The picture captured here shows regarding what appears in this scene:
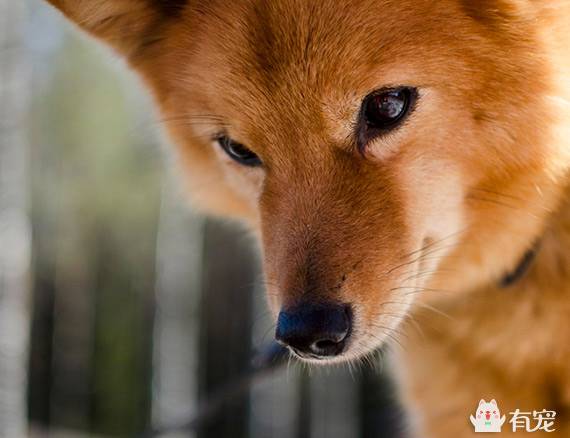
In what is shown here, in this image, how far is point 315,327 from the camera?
71.6 inches

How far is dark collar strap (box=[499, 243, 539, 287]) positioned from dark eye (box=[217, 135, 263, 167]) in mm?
831

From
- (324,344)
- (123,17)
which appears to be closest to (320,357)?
(324,344)

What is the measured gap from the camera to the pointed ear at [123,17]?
94.0 inches

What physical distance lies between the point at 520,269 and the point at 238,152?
937 mm

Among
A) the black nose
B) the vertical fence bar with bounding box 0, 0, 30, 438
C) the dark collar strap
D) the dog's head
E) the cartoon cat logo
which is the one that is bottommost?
the vertical fence bar with bounding box 0, 0, 30, 438

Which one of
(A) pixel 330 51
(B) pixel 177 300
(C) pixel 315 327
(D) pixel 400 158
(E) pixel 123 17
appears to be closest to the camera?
(C) pixel 315 327

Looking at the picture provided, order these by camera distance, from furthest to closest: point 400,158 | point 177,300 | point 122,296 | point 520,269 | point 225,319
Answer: point 122,296
point 225,319
point 177,300
point 520,269
point 400,158

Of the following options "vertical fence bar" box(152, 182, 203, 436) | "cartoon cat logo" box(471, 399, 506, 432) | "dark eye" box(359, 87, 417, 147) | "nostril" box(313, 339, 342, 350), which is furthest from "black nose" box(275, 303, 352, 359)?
"vertical fence bar" box(152, 182, 203, 436)

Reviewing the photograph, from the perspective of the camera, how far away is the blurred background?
7.91 meters

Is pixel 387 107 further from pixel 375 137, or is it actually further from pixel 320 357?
pixel 320 357

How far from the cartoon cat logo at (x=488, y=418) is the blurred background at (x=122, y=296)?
12.2ft

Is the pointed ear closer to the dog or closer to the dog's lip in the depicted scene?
the dog

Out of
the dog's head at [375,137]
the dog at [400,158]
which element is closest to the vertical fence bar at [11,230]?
the dog at [400,158]

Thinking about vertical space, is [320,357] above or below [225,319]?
above
